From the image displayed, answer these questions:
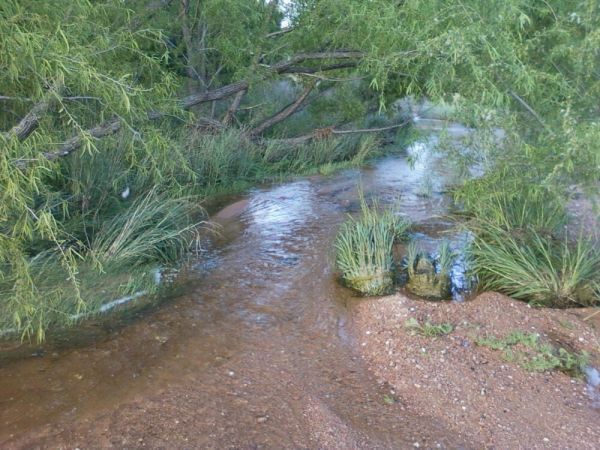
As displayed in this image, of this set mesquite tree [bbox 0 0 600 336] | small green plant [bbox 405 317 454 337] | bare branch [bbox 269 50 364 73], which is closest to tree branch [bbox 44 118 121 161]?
mesquite tree [bbox 0 0 600 336]

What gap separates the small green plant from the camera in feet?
15.4

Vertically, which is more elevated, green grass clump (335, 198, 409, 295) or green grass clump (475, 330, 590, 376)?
green grass clump (335, 198, 409, 295)

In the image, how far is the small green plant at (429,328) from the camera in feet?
15.4

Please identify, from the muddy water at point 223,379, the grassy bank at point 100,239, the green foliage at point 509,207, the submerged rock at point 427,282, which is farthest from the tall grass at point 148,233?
the green foliage at point 509,207

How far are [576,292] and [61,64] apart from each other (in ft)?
16.8

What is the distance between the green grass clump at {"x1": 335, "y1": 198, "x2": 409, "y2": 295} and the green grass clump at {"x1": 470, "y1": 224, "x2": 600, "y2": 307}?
1075 mm

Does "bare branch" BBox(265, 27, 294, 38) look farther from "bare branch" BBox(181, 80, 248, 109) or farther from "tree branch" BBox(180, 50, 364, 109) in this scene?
"bare branch" BBox(181, 80, 248, 109)

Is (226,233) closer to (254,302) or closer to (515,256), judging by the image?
(254,302)

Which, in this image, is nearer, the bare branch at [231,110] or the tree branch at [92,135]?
the tree branch at [92,135]

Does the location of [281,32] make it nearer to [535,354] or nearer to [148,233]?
[148,233]

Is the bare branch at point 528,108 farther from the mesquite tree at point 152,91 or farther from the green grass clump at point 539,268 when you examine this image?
the green grass clump at point 539,268

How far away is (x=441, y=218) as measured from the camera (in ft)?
28.6

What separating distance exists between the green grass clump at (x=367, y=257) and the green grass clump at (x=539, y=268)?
1075 millimetres

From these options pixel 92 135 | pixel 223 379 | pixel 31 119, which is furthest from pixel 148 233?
pixel 223 379
